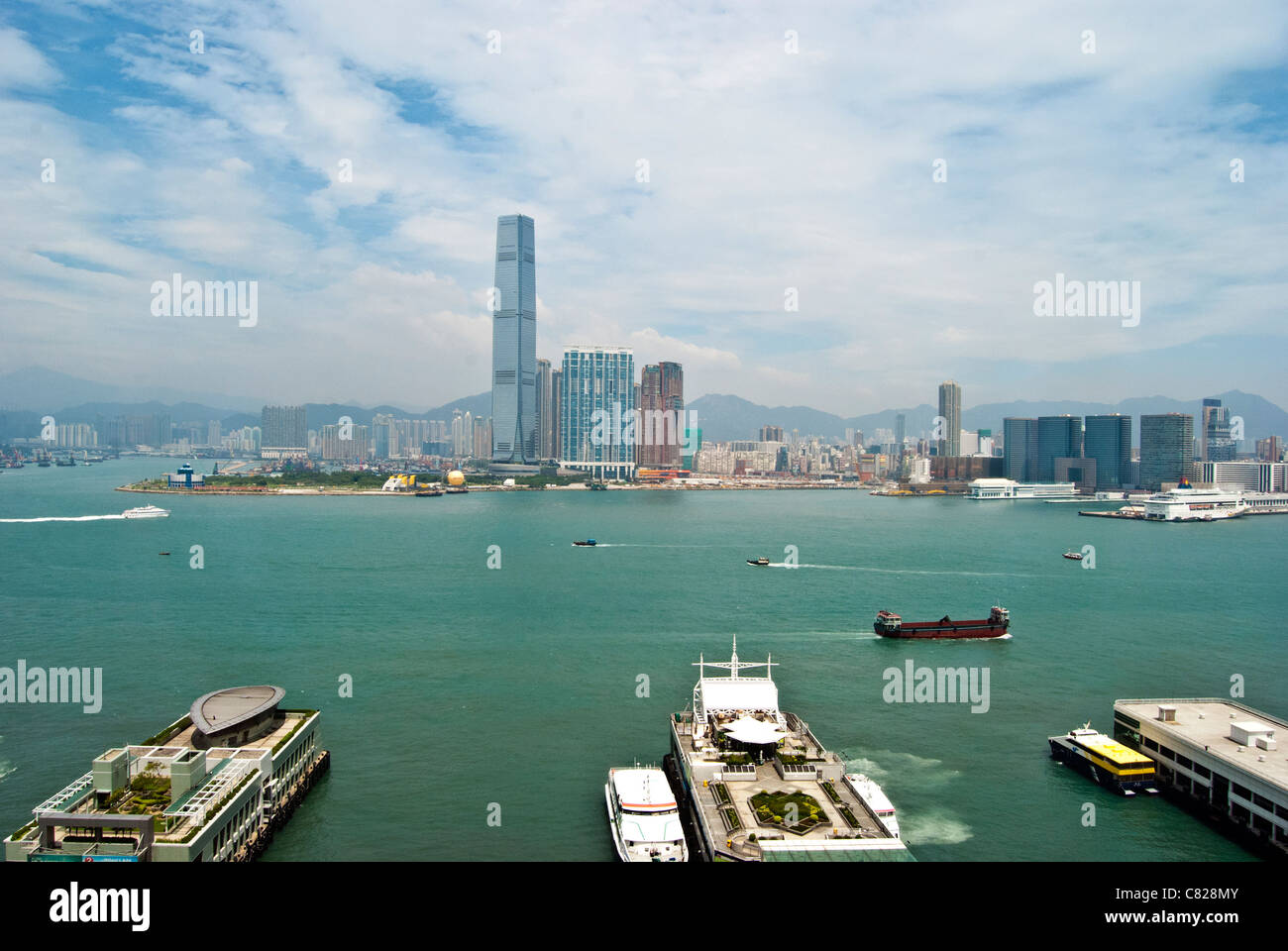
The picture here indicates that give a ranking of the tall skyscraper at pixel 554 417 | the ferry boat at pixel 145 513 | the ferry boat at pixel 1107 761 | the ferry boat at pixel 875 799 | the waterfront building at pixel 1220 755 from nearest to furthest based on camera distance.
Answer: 1. the ferry boat at pixel 875 799
2. the waterfront building at pixel 1220 755
3. the ferry boat at pixel 1107 761
4. the ferry boat at pixel 145 513
5. the tall skyscraper at pixel 554 417

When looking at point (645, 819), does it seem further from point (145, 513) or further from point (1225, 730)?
point (145, 513)

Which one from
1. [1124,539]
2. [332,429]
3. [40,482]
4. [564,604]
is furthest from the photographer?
[332,429]

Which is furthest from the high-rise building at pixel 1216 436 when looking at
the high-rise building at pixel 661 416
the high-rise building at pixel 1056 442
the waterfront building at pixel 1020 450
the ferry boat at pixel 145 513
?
the ferry boat at pixel 145 513

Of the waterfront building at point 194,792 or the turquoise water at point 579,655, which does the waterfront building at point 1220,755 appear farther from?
the waterfront building at point 194,792

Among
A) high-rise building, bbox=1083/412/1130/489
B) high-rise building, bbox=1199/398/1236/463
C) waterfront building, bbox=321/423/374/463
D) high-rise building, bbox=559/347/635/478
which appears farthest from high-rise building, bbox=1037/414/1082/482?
waterfront building, bbox=321/423/374/463

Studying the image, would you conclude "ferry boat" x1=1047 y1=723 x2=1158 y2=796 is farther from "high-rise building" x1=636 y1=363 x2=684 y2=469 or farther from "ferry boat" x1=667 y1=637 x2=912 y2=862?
"high-rise building" x1=636 y1=363 x2=684 y2=469

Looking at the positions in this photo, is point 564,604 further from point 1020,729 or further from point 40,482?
point 40,482

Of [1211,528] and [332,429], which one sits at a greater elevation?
[332,429]
